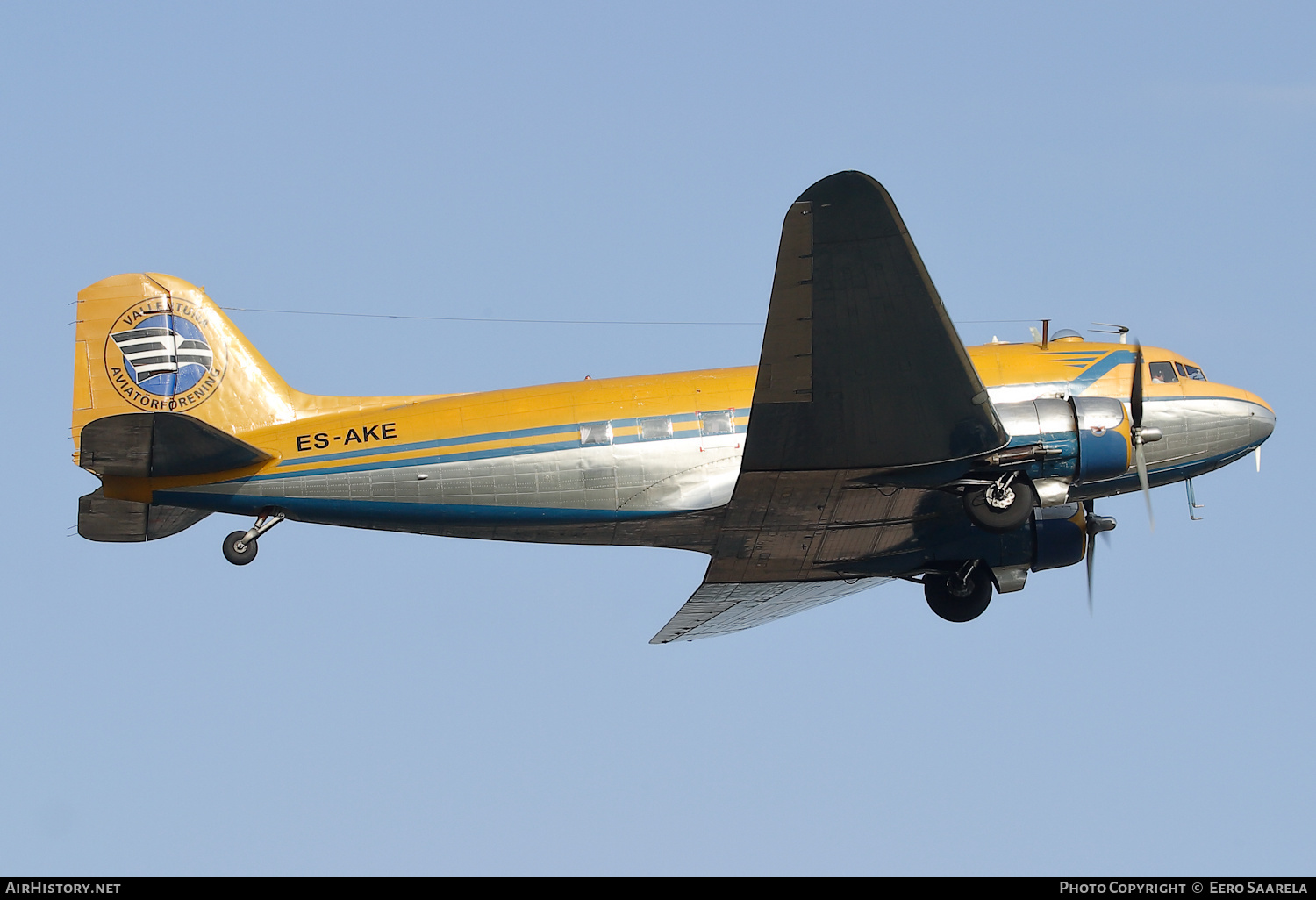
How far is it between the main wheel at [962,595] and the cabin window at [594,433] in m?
6.37

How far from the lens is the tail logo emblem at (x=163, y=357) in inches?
898

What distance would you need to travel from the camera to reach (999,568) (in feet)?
79.0

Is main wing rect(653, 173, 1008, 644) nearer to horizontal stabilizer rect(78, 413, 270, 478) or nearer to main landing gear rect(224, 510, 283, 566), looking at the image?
main landing gear rect(224, 510, 283, 566)

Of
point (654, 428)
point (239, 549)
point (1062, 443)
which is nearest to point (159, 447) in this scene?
point (239, 549)

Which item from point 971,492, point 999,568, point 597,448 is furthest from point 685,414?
point 999,568

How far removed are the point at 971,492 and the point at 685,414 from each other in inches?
168

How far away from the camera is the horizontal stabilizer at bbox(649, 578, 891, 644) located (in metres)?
25.4

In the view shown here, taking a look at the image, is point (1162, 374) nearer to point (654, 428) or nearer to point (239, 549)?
point (654, 428)

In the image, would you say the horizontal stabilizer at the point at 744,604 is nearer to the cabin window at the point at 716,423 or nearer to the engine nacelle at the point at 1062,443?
the cabin window at the point at 716,423

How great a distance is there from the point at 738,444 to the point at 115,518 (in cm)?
916

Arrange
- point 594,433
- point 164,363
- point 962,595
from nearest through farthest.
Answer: point 594,433 < point 164,363 < point 962,595

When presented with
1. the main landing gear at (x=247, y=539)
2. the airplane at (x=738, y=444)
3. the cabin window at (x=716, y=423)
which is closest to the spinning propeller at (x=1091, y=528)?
the airplane at (x=738, y=444)

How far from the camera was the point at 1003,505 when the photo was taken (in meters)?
21.2
